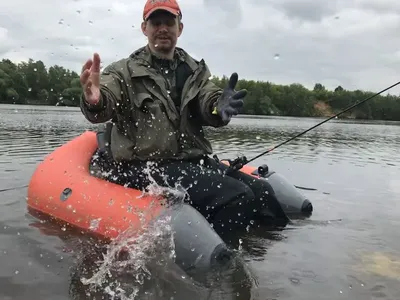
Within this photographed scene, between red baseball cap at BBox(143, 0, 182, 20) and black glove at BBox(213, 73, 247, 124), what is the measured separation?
118cm

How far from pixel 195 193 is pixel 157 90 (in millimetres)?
1242

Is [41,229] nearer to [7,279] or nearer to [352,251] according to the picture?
[7,279]

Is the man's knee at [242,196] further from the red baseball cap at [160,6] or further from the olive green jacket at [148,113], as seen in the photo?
the red baseball cap at [160,6]

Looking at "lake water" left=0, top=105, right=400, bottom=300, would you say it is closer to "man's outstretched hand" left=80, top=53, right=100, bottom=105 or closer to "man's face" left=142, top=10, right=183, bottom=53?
"man's outstretched hand" left=80, top=53, right=100, bottom=105

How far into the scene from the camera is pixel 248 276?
4211mm

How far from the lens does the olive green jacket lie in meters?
4.79

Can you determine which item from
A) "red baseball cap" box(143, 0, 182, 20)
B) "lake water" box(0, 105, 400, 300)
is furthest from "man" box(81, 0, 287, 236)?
"lake water" box(0, 105, 400, 300)

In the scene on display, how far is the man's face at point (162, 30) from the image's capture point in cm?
493

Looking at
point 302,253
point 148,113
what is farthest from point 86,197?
point 302,253

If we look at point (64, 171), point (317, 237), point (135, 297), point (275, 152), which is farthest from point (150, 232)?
point (275, 152)

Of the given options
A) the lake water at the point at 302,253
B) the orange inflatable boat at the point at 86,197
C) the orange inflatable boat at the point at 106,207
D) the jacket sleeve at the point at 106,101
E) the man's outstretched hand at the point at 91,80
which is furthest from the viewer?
the orange inflatable boat at the point at 86,197

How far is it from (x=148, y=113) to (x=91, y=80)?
2.75ft

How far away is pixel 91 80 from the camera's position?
165 inches

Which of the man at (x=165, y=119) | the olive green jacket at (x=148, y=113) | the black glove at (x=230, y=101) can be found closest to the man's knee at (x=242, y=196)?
the man at (x=165, y=119)
